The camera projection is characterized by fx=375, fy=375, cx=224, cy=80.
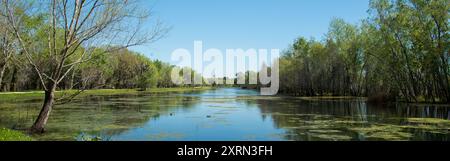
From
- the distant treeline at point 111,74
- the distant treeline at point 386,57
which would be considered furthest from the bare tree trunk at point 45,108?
the distant treeline at point 386,57

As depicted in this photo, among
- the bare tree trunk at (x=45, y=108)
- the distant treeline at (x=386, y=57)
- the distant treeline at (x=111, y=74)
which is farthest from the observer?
the distant treeline at (x=111, y=74)

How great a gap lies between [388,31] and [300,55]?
31045mm

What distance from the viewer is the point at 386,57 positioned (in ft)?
130

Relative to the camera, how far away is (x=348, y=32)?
55.7m

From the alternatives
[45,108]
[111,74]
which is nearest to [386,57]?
[45,108]

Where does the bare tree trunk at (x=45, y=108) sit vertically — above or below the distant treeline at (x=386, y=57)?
below

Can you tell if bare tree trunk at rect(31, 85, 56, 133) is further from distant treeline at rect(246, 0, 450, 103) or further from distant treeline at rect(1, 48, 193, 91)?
distant treeline at rect(246, 0, 450, 103)

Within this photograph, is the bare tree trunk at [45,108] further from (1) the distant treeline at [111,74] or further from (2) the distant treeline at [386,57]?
(2) the distant treeline at [386,57]

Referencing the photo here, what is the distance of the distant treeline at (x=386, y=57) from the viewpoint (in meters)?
33.6

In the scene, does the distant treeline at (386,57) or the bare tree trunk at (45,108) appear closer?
the bare tree trunk at (45,108)

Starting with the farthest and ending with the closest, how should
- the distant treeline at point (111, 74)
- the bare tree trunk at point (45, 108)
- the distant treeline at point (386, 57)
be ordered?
the distant treeline at point (111, 74)
the distant treeline at point (386, 57)
the bare tree trunk at point (45, 108)

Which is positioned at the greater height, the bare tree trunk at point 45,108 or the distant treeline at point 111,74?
the distant treeline at point 111,74

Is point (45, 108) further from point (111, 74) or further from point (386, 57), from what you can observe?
point (111, 74)

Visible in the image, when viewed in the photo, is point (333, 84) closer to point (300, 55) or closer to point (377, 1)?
point (300, 55)
